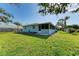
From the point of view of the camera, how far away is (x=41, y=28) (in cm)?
334

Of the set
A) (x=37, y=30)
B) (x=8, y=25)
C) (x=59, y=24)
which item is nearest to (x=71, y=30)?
(x=59, y=24)

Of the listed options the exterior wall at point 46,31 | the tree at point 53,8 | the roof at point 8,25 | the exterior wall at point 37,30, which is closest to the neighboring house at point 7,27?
the roof at point 8,25

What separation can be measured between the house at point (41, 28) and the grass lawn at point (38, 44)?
71 mm

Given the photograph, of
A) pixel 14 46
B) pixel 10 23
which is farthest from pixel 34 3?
pixel 14 46

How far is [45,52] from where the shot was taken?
3.27 metres

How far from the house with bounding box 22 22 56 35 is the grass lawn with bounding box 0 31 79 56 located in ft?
0.23

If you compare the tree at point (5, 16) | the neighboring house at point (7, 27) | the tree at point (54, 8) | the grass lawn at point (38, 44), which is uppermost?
the tree at point (54, 8)

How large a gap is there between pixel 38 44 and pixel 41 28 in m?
0.23

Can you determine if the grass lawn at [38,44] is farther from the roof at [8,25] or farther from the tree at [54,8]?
the tree at [54,8]

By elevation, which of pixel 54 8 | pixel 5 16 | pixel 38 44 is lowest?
pixel 38 44

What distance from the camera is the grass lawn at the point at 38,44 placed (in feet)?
10.7

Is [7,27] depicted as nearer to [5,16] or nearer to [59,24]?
[5,16]

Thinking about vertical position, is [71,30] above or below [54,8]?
below

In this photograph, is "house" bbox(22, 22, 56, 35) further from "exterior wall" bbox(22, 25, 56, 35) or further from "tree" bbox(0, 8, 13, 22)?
"tree" bbox(0, 8, 13, 22)
